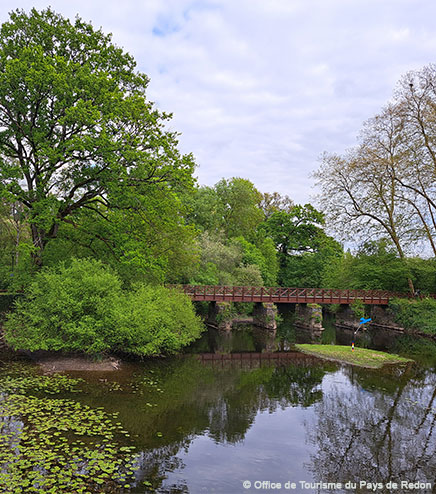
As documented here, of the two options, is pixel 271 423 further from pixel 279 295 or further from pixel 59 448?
pixel 279 295

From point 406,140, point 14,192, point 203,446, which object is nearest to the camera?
point 203,446

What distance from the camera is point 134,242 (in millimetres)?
17828

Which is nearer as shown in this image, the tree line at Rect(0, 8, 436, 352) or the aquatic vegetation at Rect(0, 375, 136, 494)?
the aquatic vegetation at Rect(0, 375, 136, 494)

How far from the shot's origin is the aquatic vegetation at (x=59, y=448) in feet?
22.6

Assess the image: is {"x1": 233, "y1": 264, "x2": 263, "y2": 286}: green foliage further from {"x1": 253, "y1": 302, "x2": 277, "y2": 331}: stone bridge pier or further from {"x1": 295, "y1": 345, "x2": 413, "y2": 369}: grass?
{"x1": 295, "y1": 345, "x2": 413, "y2": 369}: grass

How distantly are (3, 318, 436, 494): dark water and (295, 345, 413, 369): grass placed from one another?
122 cm

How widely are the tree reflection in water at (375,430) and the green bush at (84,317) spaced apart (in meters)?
7.70

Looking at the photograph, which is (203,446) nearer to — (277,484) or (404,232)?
(277,484)

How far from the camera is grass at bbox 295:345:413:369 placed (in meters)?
20.0

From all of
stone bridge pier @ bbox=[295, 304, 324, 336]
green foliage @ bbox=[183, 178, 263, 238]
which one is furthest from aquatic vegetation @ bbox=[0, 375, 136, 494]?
green foliage @ bbox=[183, 178, 263, 238]

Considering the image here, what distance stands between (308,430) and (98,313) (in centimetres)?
899

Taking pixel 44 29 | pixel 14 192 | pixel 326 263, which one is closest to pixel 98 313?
pixel 14 192

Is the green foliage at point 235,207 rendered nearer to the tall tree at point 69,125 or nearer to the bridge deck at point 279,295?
the bridge deck at point 279,295

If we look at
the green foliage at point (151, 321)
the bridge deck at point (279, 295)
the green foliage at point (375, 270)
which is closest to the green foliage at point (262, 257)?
the bridge deck at point (279, 295)
